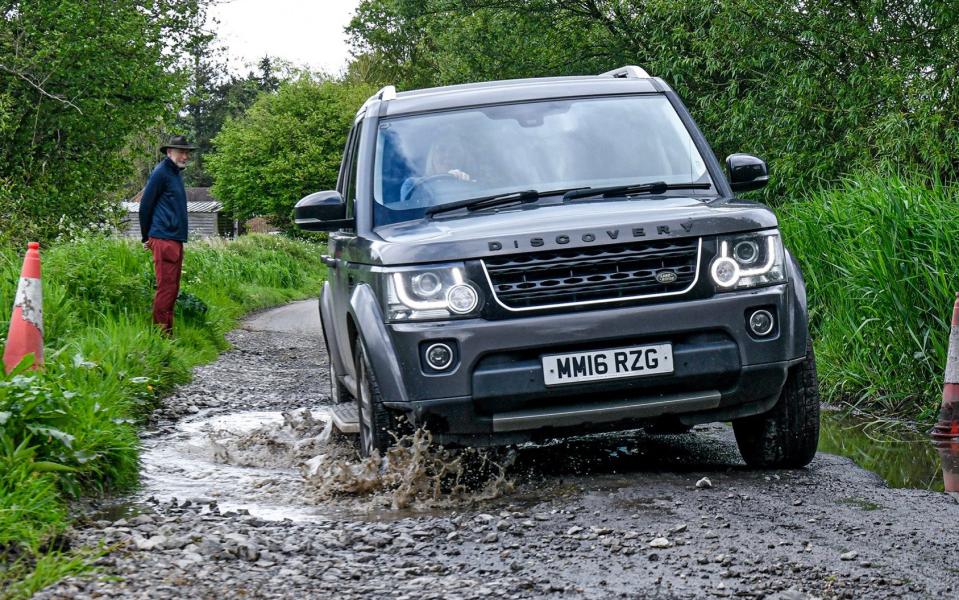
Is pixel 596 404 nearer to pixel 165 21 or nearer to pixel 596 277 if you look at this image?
pixel 596 277

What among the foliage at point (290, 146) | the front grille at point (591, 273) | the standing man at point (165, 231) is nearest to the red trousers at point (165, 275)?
the standing man at point (165, 231)

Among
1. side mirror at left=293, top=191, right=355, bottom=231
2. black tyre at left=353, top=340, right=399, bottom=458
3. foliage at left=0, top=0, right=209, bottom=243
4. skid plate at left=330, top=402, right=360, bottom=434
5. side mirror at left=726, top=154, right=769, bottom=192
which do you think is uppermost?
foliage at left=0, top=0, right=209, bottom=243

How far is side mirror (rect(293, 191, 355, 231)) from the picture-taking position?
6.47 metres

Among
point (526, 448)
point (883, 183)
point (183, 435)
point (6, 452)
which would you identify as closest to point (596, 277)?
point (526, 448)

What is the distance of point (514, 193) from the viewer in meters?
6.13

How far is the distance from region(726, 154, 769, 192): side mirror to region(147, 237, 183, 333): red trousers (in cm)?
694

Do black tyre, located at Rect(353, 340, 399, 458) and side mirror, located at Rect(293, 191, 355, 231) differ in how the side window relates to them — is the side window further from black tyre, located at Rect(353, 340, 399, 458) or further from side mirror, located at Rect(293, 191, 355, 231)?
black tyre, located at Rect(353, 340, 399, 458)

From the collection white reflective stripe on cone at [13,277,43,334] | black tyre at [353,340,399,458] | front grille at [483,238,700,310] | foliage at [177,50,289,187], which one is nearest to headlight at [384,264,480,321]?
front grille at [483,238,700,310]

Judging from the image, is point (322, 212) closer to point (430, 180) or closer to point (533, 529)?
point (430, 180)

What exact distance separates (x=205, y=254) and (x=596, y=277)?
22.4m

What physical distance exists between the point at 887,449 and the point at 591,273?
283 centimetres

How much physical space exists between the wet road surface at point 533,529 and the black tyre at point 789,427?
12cm

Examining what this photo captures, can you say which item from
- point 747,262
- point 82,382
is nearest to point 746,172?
point 747,262

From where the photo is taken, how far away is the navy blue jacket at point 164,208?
1203cm
